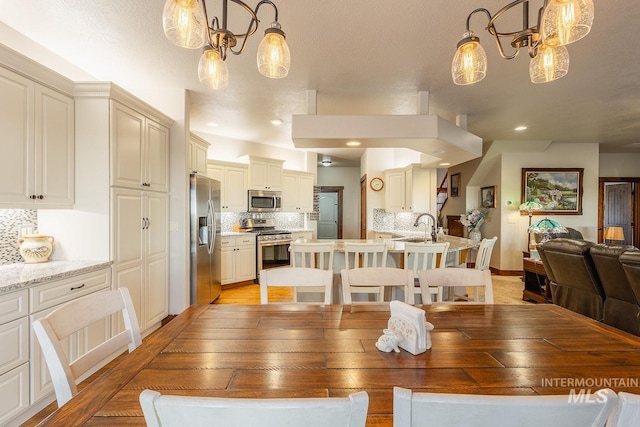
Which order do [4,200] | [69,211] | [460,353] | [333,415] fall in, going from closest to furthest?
[333,415] → [460,353] → [4,200] → [69,211]

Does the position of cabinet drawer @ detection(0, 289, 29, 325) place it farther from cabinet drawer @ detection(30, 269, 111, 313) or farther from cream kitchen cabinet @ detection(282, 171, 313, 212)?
cream kitchen cabinet @ detection(282, 171, 313, 212)

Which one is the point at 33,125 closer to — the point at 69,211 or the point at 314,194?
the point at 69,211

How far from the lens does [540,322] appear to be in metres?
1.38

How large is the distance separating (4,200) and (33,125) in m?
0.54

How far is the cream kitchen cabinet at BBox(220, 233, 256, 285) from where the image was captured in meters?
4.88

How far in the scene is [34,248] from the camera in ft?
7.45

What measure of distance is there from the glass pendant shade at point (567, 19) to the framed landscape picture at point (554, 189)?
5747 millimetres

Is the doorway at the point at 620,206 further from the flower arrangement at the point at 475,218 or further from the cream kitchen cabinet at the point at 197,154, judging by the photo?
the cream kitchen cabinet at the point at 197,154

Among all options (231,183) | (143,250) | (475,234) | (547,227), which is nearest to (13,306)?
(143,250)

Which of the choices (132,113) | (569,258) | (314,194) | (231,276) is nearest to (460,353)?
(569,258)

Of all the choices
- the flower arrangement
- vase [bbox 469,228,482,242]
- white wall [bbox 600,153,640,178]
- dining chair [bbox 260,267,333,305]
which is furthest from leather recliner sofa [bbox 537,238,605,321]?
white wall [bbox 600,153,640,178]

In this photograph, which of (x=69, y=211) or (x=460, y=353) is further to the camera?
(x=69, y=211)

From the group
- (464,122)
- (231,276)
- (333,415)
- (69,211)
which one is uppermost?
(464,122)

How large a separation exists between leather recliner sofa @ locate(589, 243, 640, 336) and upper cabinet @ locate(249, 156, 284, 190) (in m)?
4.60
